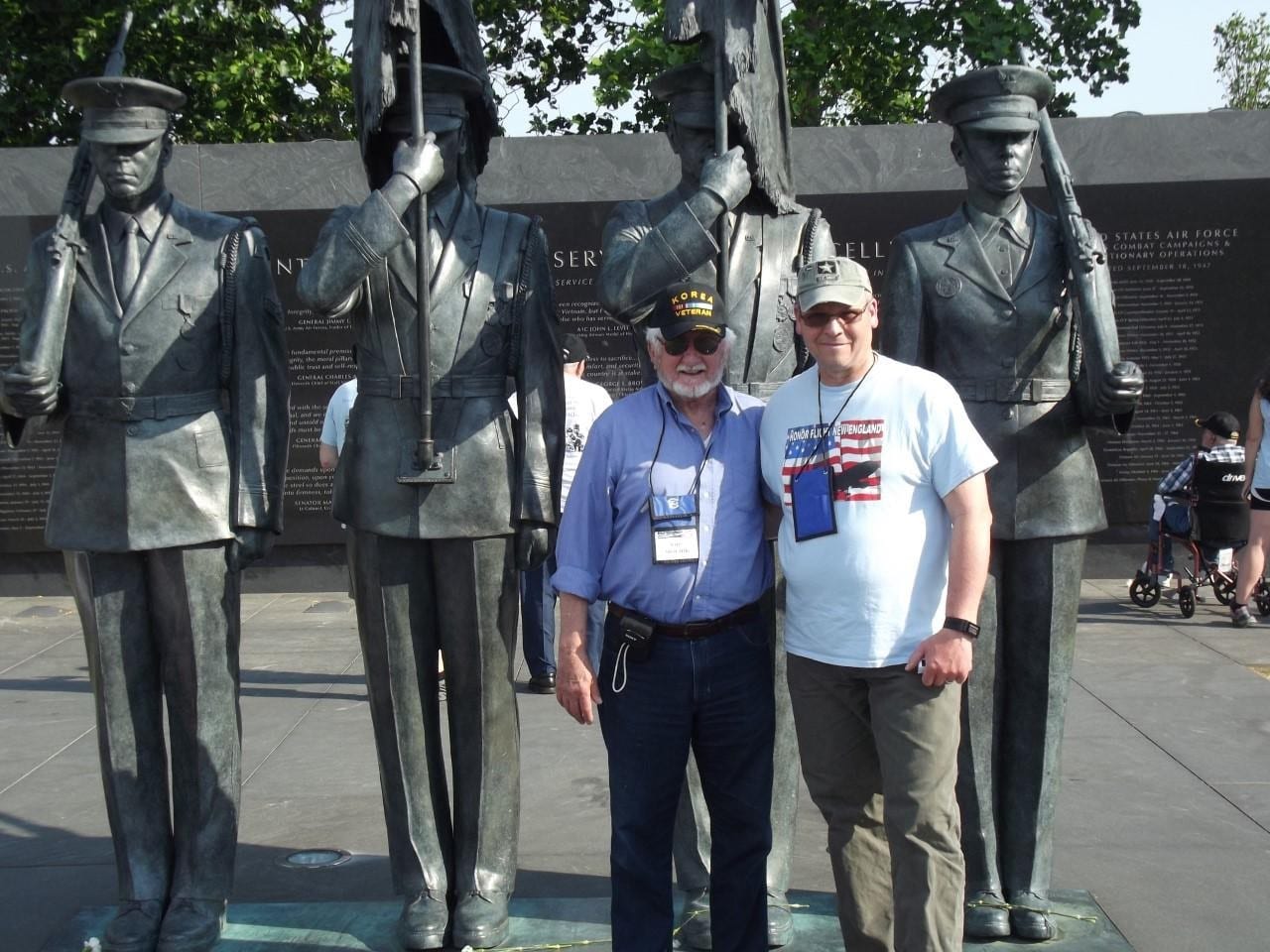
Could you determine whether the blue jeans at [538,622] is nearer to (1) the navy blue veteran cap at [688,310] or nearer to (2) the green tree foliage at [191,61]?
(1) the navy blue veteran cap at [688,310]

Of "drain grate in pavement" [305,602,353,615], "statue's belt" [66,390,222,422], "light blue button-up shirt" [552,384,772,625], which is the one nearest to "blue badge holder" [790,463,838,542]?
"light blue button-up shirt" [552,384,772,625]

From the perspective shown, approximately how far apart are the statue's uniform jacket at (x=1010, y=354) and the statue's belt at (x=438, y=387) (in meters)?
1.09

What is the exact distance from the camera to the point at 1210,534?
8531 mm

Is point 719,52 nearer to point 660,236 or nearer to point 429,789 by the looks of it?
point 660,236

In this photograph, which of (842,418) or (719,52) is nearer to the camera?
(842,418)

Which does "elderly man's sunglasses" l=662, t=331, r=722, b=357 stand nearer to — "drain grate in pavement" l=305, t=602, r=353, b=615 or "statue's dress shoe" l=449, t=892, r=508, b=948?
"statue's dress shoe" l=449, t=892, r=508, b=948

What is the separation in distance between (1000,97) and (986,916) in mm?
2204

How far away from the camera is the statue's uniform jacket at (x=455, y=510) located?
3.65 m

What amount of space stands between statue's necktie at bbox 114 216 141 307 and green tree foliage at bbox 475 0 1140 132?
1175 centimetres

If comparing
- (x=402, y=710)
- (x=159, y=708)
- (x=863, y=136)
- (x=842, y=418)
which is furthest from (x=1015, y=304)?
(x=863, y=136)

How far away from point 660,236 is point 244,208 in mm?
6704

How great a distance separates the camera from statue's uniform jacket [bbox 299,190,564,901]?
365cm

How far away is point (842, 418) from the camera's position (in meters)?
3.09

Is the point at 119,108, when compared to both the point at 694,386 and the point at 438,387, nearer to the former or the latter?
the point at 438,387
